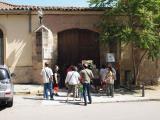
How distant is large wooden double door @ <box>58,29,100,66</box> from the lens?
29.4 meters

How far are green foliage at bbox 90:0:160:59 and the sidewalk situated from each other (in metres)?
2.26

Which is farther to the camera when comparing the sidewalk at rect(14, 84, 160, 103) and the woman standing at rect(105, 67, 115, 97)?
the woman standing at rect(105, 67, 115, 97)

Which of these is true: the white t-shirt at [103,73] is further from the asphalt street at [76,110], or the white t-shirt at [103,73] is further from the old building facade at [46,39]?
the asphalt street at [76,110]

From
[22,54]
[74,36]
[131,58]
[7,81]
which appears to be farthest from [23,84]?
[7,81]

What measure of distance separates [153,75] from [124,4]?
5.28 metres

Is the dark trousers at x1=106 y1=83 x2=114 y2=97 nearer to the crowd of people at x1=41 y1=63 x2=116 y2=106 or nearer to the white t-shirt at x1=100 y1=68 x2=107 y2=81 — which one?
the crowd of people at x1=41 y1=63 x2=116 y2=106

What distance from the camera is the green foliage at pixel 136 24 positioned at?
1046 inches

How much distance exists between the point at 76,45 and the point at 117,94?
4.99 meters

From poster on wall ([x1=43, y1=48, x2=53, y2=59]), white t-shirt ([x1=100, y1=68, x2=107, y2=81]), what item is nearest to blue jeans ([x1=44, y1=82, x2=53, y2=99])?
white t-shirt ([x1=100, y1=68, x2=107, y2=81])

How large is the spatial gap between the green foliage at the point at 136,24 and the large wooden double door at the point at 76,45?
1789mm

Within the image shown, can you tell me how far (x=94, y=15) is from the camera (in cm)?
2955

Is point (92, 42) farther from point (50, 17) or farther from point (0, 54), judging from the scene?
point (0, 54)

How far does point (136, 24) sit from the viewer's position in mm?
27609

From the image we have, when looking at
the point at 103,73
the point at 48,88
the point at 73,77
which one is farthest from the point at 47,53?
the point at 73,77
